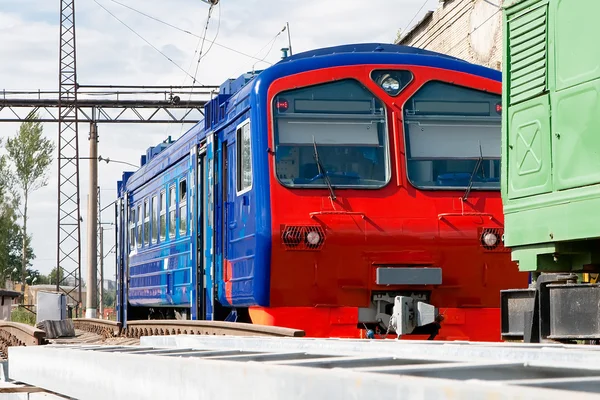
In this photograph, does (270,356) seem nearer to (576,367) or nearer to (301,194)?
(576,367)

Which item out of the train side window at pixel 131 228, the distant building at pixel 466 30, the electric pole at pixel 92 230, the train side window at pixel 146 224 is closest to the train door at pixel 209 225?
the train side window at pixel 146 224

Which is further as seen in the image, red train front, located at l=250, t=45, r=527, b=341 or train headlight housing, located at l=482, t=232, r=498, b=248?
train headlight housing, located at l=482, t=232, r=498, b=248

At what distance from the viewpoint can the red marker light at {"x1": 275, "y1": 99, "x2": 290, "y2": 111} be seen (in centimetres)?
1042

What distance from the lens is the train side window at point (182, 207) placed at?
13.9m

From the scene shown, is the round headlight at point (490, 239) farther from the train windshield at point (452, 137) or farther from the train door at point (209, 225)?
the train door at point (209, 225)

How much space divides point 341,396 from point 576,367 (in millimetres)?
532

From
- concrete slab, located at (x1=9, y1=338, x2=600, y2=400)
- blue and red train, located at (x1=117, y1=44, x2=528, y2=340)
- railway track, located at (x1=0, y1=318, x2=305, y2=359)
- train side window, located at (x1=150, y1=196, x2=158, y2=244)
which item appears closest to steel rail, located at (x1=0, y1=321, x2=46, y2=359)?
railway track, located at (x1=0, y1=318, x2=305, y2=359)

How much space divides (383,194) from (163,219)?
5907 mm

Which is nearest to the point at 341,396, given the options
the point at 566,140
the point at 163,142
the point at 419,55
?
the point at 566,140

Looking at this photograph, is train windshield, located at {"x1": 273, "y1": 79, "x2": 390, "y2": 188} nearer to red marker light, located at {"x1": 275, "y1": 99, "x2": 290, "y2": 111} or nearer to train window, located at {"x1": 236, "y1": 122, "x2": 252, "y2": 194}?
red marker light, located at {"x1": 275, "y1": 99, "x2": 290, "y2": 111}

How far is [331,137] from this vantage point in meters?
10.4

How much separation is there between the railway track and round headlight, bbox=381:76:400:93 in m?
2.81

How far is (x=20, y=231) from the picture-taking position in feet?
266

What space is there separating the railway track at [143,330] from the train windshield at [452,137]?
92.0 inches
